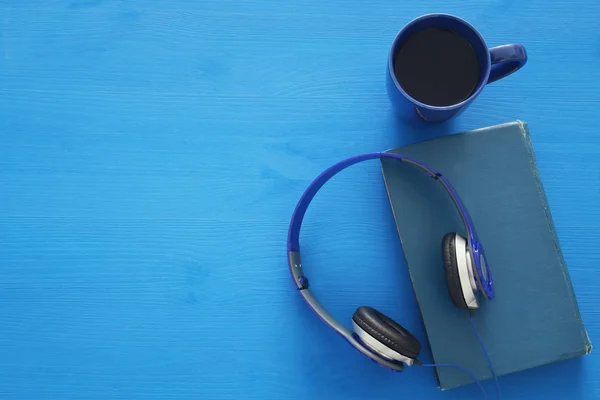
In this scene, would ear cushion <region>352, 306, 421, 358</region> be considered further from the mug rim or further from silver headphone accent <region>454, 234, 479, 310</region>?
the mug rim

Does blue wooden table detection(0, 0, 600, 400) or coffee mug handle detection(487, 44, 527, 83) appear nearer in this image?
coffee mug handle detection(487, 44, 527, 83)

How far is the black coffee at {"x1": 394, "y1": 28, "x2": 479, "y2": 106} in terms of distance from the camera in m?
0.56

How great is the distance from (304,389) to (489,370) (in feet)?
0.70

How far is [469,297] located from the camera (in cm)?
56

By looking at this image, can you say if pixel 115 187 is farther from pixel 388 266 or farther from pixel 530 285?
pixel 530 285

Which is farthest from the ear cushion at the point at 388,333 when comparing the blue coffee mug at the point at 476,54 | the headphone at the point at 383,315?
the blue coffee mug at the point at 476,54

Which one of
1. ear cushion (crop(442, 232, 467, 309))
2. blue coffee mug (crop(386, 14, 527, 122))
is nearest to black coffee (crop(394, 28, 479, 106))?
blue coffee mug (crop(386, 14, 527, 122))

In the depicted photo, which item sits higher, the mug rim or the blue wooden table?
the mug rim

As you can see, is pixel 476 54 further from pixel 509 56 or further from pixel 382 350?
pixel 382 350

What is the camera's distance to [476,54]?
554 millimetres

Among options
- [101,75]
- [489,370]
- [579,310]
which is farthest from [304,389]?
[101,75]

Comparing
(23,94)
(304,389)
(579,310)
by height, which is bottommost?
(304,389)

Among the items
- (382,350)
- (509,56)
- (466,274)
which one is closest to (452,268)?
(466,274)

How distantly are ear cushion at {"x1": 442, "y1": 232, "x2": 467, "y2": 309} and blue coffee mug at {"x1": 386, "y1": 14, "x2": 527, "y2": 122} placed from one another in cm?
14
